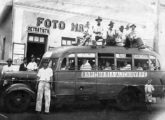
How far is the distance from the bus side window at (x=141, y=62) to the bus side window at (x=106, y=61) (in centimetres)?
79

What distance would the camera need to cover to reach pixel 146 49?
9.73 meters

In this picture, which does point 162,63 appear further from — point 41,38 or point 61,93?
point 41,38

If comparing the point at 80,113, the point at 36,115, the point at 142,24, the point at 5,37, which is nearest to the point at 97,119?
the point at 80,113

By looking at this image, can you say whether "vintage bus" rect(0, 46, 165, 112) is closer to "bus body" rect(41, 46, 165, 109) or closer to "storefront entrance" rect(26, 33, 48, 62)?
"bus body" rect(41, 46, 165, 109)

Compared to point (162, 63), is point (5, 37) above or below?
above

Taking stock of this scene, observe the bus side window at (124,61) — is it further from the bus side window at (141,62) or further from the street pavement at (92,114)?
the street pavement at (92,114)

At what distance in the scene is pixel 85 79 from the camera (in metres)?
8.69

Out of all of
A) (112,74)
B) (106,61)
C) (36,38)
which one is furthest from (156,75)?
(36,38)

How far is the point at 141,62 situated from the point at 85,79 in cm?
197

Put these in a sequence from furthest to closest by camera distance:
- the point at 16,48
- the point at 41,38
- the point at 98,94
Answer: the point at 41,38
the point at 16,48
the point at 98,94

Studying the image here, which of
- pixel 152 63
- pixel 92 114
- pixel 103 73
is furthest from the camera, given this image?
pixel 152 63

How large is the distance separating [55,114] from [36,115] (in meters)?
0.55

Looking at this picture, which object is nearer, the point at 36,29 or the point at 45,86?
the point at 45,86

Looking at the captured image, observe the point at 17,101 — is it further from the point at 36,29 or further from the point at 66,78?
the point at 36,29
